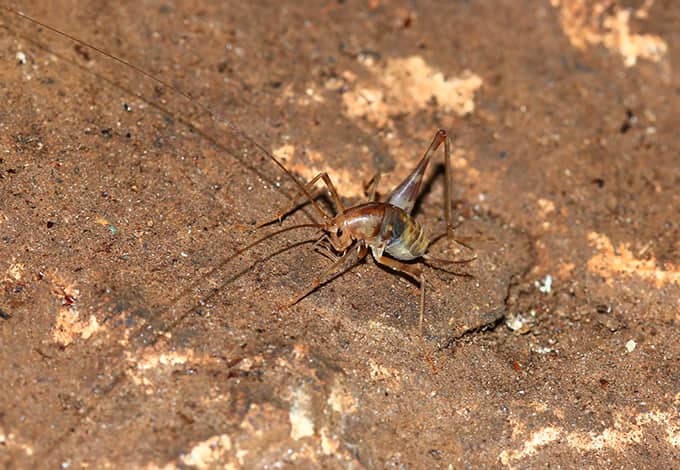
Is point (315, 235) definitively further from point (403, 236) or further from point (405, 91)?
point (405, 91)

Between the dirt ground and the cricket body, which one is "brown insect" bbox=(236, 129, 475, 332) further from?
the dirt ground

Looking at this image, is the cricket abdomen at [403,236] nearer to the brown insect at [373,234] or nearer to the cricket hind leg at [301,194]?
the brown insect at [373,234]

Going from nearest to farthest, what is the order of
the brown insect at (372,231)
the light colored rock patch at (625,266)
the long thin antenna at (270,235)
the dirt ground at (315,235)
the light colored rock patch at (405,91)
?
the dirt ground at (315,235) → the long thin antenna at (270,235) → the brown insect at (372,231) → the light colored rock patch at (625,266) → the light colored rock patch at (405,91)

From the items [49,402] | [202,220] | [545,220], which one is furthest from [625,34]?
[49,402]

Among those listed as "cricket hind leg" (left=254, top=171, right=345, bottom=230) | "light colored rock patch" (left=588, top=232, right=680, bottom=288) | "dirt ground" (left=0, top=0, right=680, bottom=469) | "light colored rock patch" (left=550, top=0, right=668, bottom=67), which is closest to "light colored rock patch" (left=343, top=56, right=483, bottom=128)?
"dirt ground" (left=0, top=0, right=680, bottom=469)

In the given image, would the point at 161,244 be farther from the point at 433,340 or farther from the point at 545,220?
the point at 545,220

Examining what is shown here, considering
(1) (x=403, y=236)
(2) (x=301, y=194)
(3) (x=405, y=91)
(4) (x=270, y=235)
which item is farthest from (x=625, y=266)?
(4) (x=270, y=235)

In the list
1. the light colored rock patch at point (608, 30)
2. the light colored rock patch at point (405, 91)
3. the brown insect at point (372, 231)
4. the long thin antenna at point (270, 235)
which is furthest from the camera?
the light colored rock patch at point (608, 30)

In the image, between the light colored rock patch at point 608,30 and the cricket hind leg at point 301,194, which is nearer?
the cricket hind leg at point 301,194

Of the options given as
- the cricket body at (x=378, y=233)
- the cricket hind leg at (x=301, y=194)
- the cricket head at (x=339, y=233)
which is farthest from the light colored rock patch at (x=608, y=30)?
the cricket head at (x=339, y=233)
